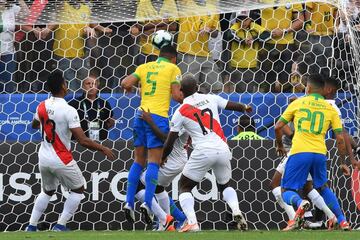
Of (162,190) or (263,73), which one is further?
(263,73)

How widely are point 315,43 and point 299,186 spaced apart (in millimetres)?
4105

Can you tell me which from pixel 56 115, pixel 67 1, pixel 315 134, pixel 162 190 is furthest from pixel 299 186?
pixel 67 1

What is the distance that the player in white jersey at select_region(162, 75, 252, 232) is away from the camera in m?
14.2

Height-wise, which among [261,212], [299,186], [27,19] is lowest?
[261,212]

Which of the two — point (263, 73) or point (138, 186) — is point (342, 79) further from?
point (138, 186)

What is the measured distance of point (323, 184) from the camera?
14164 millimetres

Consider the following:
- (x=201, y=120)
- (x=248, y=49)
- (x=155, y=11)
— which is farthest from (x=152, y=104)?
(x=248, y=49)

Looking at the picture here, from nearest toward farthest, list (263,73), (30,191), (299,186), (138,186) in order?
(299,186), (138,186), (30,191), (263,73)

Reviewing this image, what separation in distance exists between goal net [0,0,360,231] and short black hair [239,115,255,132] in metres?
0.19

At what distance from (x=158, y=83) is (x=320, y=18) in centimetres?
371

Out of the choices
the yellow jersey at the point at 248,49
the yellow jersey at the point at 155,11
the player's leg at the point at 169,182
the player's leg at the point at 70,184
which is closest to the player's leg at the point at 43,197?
the player's leg at the point at 70,184

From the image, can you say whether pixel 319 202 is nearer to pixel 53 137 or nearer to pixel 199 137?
pixel 199 137

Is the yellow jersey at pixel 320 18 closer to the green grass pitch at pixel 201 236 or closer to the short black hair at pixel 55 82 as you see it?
the short black hair at pixel 55 82

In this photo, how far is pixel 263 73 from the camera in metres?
17.6
